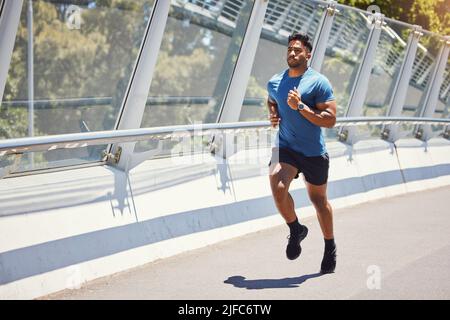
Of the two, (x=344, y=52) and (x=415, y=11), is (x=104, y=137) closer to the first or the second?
(x=344, y=52)

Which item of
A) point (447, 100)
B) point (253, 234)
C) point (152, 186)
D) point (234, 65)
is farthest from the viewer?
point (447, 100)

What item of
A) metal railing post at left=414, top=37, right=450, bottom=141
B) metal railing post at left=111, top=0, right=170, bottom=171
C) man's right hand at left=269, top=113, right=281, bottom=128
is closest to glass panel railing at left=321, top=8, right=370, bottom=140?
metal railing post at left=414, top=37, right=450, bottom=141

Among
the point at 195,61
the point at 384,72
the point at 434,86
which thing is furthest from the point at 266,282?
the point at 434,86

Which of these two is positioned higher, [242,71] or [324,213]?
[242,71]

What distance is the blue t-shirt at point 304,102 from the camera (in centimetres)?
797

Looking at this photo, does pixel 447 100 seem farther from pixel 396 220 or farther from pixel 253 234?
pixel 253 234

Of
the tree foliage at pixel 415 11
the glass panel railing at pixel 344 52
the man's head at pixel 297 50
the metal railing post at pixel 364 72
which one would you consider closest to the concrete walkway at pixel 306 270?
the man's head at pixel 297 50

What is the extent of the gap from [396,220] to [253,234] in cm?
208

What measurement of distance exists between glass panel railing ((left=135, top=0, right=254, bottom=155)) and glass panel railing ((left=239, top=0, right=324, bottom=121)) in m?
0.59

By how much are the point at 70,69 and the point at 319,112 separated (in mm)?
2197

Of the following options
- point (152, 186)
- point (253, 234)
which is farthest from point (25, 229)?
point (253, 234)

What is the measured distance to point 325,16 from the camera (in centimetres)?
1248

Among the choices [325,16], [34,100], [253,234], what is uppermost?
[325,16]

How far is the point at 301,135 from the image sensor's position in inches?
321
